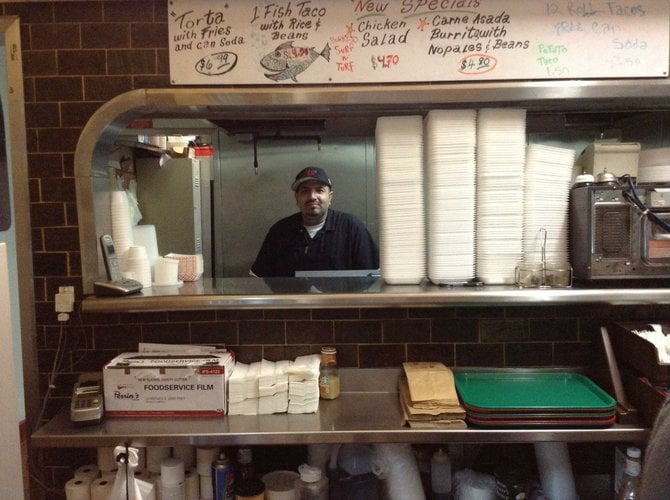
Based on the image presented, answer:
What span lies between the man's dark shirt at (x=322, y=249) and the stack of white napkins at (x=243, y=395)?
4.38ft

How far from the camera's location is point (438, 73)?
150 centimetres

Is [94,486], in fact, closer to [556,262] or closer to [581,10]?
[556,262]

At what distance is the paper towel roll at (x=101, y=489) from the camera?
156 centimetres

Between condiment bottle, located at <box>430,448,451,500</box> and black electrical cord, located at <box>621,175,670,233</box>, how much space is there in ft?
3.42

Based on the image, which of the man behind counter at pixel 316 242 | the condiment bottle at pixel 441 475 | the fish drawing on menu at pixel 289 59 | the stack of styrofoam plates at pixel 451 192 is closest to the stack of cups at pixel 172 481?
the condiment bottle at pixel 441 475

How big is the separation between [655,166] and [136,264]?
1.75m

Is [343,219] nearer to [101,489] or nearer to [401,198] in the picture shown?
[401,198]

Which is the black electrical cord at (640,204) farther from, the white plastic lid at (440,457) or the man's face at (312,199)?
the man's face at (312,199)

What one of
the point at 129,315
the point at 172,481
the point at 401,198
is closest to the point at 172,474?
the point at 172,481

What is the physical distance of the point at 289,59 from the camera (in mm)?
1517

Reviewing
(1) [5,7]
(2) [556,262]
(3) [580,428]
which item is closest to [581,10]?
(2) [556,262]

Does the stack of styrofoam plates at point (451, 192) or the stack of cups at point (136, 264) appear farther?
the stack of cups at point (136, 264)

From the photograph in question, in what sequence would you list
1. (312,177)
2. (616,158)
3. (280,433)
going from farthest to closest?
1. (312,177)
2. (616,158)
3. (280,433)

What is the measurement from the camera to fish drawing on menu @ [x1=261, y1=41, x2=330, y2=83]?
4.97ft
